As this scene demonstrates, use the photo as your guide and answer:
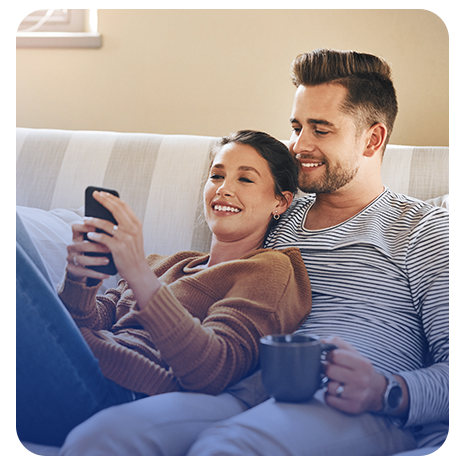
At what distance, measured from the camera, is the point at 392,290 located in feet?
2.60

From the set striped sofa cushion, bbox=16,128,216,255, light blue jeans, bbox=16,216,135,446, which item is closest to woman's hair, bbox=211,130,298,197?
striped sofa cushion, bbox=16,128,216,255

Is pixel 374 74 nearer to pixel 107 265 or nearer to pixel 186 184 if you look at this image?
pixel 186 184

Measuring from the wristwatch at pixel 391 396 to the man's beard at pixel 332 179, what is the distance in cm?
42

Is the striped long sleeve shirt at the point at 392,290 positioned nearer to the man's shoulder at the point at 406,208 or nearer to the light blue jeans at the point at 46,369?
the man's shoulder at the point at 406,208

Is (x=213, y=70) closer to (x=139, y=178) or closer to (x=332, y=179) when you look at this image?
(x=139, y=178)

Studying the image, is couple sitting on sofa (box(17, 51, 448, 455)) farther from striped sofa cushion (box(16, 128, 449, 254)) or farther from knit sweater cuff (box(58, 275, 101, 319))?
striped sofa cushion (box(16, 128, 449, 254))

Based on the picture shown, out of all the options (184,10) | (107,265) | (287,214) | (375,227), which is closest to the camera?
(107,265)

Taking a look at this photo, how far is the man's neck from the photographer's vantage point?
928 millimetres

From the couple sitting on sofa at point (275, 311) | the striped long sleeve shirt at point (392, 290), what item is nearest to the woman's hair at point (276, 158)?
the couple sitting on sofa at point (275, 311)

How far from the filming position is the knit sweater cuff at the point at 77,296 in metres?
0.79

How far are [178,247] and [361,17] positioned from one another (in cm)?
89

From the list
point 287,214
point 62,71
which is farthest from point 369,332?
point 62,71
